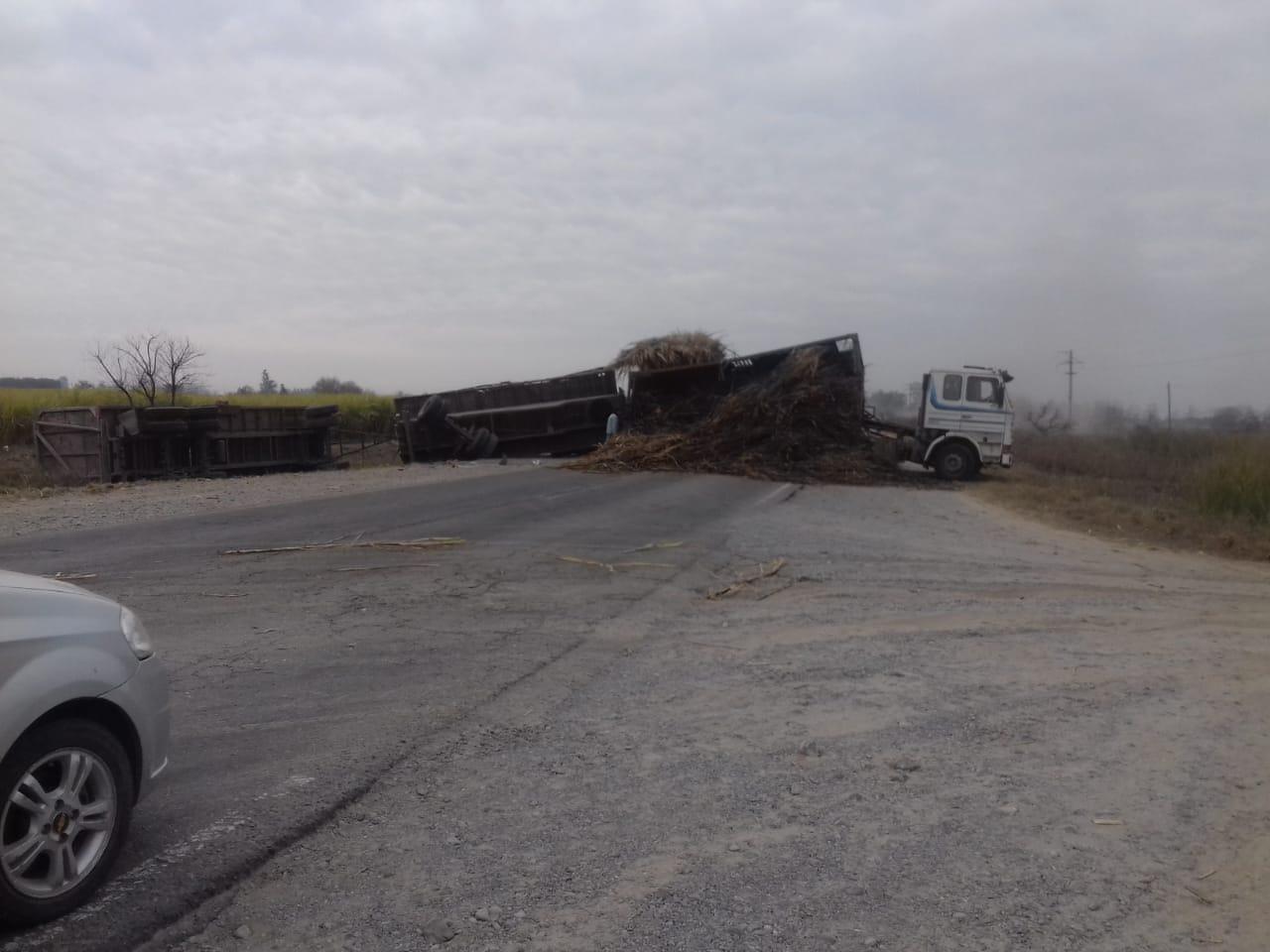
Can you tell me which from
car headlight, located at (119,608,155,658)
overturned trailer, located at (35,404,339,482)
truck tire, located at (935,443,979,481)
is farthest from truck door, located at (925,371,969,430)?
car headlight, located at (119,608,155,658)

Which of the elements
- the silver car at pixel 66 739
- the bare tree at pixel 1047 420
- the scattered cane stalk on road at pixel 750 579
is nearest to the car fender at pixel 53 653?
the silver car at pixel 66 739

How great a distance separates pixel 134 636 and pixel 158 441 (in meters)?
21.6

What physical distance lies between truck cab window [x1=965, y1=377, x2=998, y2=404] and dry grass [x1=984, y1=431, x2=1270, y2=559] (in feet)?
6.72

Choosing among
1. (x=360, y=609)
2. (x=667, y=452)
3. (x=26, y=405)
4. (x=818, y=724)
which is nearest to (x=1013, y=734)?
(x=818, y=724)

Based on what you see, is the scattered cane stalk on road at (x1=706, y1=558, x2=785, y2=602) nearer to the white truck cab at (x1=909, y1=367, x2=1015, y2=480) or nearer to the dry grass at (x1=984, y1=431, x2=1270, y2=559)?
the dry grass at (x1=984, y1=431, x2=1270, y2=559)

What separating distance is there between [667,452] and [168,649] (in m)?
16.3

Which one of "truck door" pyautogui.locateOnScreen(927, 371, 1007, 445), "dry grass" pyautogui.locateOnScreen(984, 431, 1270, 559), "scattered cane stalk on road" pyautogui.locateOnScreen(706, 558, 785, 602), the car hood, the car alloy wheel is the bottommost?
"dry grass" pyautogui.locateOnScreen(984, 431, 1270, 559)

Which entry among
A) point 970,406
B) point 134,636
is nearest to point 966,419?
point 970,406

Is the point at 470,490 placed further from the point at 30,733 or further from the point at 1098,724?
the point at 30,733

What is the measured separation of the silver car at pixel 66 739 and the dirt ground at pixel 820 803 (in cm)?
52

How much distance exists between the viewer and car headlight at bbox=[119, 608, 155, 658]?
4344mm

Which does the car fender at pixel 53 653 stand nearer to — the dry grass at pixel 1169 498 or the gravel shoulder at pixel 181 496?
the gravel shoulder at pixel 181 496

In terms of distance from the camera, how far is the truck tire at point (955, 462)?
25.4 metres

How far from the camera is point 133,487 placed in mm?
20984
